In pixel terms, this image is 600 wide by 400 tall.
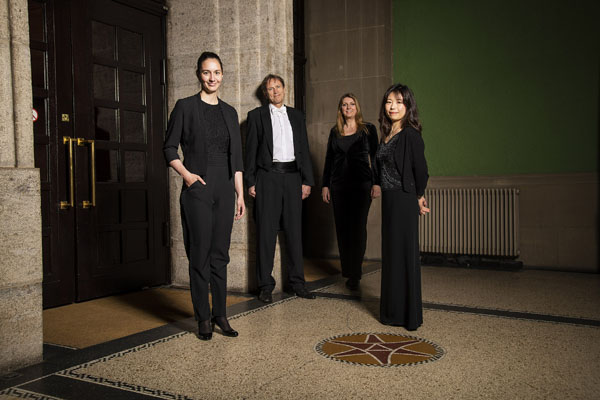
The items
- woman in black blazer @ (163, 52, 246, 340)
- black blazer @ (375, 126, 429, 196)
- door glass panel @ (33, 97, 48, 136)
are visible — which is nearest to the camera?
woman in black blazer @ (163, 52, 246, 340)

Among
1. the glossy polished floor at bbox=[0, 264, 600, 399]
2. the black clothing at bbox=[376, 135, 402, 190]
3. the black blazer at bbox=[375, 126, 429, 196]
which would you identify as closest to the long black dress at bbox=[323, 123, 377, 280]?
the glossy polished floor at bbox=[0, 264, 600, 399]

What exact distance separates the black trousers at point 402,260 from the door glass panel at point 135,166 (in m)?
2.26

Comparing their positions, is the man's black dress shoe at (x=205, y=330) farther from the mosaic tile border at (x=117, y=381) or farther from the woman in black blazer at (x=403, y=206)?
the woman in black blazer at (x=403, y=206)

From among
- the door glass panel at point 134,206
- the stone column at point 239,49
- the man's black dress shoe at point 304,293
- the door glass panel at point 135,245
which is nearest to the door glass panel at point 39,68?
the door glass panel at point 134,206

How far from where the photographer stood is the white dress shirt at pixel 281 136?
4.32 meters

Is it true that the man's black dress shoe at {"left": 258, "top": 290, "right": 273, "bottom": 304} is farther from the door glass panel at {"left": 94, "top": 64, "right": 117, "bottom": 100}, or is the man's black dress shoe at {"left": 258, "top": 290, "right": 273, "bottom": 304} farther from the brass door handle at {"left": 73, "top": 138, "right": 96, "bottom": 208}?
the door glass panel at {"left": 94, "top": 64, "right": 117, "bottom": 100}

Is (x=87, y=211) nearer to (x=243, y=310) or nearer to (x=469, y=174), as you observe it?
(x=243, y=310)

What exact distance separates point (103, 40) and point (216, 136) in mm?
1873

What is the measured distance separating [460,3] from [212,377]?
5.22 metres

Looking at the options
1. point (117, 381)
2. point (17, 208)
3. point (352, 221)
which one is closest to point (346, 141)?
point (352, 221)

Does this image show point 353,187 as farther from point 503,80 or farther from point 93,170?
point 503,80

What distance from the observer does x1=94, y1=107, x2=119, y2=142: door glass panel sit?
Answer: 4410 millimetres

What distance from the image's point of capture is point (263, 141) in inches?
169

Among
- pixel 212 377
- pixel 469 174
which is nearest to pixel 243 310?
pixel 212 377
